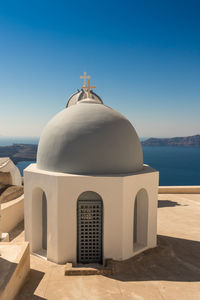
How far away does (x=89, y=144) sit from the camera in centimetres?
823

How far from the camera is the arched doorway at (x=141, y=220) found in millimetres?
9141

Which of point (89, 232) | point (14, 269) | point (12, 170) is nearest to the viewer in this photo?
point (14, 269)

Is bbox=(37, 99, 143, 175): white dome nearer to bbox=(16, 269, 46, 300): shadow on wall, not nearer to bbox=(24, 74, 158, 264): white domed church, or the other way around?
bbox=(24, 74, 158, 264): white domed church

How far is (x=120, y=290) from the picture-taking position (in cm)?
670

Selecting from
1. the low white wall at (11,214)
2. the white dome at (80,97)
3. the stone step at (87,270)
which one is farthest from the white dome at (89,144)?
the white dome at (80,97)

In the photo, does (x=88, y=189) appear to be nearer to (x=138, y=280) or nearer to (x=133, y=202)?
(x=133, y=202)

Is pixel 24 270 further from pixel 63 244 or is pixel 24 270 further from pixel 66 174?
pixel 66 174

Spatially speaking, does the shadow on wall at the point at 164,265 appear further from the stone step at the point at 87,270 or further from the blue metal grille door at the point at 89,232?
the blue metal grille door at the point at 89,232

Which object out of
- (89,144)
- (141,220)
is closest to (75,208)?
(89,144)

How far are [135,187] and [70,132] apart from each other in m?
3.14

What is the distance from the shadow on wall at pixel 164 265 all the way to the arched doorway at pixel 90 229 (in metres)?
0.94

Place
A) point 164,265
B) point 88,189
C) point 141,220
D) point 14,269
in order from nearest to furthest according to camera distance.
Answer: point 14,269 < point 88,189 < point 164,265 < point 141,220

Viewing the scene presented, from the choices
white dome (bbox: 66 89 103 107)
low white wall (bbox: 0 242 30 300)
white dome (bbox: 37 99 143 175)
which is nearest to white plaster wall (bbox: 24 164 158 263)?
white dome (bbox: 37 99 143 175)

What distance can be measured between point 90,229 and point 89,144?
124 inches
